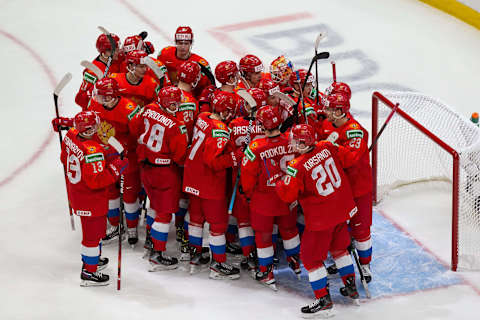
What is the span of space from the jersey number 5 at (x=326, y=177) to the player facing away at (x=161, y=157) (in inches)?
42.3

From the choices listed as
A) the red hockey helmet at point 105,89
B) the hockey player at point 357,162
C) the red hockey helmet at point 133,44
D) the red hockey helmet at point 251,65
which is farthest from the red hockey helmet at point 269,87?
the red hockey helmet at point 133,44

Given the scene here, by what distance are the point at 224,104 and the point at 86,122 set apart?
931mm

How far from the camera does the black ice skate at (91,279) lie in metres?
5.46

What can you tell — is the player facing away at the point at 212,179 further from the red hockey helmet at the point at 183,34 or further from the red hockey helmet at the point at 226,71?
the red hockey helmet at the point at 183,34

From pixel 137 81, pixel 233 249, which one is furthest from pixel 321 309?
pixel 137 81

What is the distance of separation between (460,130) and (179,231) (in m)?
2.28

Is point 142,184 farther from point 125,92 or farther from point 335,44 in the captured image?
point 335,44

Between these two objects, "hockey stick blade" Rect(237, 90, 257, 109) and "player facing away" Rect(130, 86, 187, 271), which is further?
"player facing away" Rect(130, 86, 187, 271)

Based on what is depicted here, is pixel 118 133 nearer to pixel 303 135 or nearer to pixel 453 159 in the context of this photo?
pixel 303 135

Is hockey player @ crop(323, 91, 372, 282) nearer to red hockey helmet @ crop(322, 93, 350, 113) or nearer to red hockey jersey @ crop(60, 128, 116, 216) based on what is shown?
red hockey helmet @ crop(322, 93, 350, 113)

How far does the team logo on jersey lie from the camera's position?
5.79m

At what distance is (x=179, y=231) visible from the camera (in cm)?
615

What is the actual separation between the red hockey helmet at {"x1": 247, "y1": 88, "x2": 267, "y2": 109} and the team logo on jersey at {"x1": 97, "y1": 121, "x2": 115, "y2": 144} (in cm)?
105

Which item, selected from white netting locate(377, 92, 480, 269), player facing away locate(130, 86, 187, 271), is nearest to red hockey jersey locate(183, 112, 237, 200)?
player facing away locate(130, 86, 187, 271)
